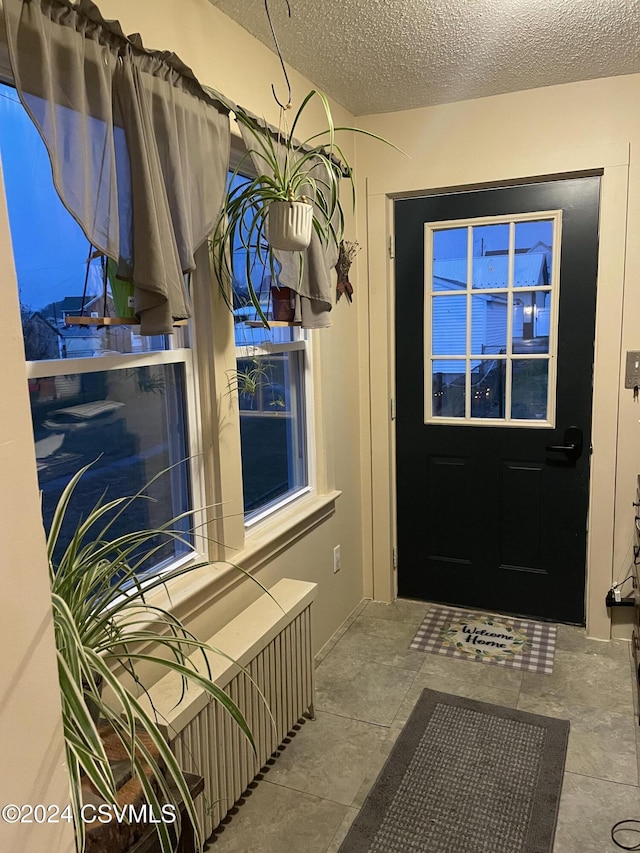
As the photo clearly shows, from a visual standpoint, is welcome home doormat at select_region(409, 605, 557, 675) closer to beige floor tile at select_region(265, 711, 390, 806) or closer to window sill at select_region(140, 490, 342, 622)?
beige floor tile at select_region(265, 711, 390, 806)

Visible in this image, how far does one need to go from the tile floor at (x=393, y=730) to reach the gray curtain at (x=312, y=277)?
5.01ft

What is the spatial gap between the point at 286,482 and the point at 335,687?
89cm

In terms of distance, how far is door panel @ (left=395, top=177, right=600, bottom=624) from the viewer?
2953mm

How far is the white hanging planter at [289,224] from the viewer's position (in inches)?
71.3

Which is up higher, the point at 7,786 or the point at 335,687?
the point at 7,786

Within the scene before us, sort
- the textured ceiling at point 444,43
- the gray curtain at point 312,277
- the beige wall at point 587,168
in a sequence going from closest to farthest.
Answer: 1. the textured ceiling at point 444,43
2. the gray curtain at point 312,277
3. the beige wall at point 587,168

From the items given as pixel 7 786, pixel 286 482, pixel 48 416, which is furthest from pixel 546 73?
pixel 7 786

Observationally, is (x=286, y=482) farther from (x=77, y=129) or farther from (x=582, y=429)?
(x=77, y=129)

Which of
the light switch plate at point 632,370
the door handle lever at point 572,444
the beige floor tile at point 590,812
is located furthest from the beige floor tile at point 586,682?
the light switch plate at point 632,370

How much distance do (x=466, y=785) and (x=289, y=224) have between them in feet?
6.12

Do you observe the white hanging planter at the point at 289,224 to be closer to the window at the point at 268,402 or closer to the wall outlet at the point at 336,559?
the window at the point at 268,402

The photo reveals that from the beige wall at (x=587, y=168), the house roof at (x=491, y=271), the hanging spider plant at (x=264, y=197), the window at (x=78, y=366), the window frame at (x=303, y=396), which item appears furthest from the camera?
the house roof at (x=491, y=271)

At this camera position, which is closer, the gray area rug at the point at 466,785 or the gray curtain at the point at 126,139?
the gray curtain at the point at 126,139

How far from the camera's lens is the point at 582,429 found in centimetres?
299
